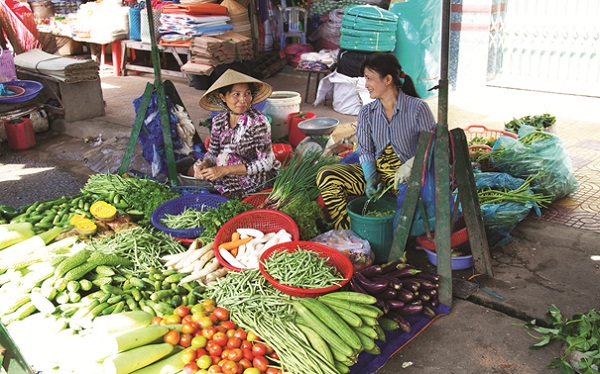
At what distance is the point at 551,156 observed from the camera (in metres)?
4.77

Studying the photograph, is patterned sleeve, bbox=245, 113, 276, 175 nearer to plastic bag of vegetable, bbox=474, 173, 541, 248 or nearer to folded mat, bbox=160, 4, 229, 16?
plastic bag of vegetable, bbox=474, 173, 541, 248

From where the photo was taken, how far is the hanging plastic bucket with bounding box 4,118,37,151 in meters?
7.07

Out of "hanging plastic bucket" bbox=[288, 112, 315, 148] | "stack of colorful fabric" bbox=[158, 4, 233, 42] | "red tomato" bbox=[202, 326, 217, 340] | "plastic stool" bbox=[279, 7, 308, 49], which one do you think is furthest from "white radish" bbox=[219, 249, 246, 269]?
"plastic stool" bbox=[279, 7, 308, 49]

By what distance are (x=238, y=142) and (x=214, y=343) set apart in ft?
6.72

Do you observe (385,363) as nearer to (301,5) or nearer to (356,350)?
(356,350)

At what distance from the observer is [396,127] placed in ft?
13.8

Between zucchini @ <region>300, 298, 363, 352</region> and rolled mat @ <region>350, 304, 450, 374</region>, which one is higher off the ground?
zucchini @ <region>300, 298, 363, 352</region>

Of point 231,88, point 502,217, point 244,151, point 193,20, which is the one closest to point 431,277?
point 502,217

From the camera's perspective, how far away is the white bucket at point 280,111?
20.4 feet

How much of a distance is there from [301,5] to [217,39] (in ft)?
7.62

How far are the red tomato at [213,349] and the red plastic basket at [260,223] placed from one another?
974 mm

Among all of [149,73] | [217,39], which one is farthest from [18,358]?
[149,73]

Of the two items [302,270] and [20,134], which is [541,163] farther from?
[20,134]

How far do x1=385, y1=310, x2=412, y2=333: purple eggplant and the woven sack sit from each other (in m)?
6.49
